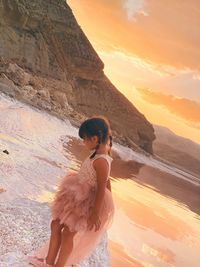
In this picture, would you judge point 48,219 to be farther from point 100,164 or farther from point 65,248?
point 100,164

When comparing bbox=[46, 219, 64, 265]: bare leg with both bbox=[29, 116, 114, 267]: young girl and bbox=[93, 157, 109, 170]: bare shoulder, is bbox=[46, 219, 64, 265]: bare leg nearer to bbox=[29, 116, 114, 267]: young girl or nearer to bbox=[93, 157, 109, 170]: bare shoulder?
bbox=[29, 116, 114, 267]: young girl

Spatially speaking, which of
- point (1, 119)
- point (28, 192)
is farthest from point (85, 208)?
point (1, 119)

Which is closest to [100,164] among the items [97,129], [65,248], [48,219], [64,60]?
[97,129]

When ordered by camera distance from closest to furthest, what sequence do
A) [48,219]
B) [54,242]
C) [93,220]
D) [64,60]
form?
[93,220] < [54,242] < [48,219] < [64,60]

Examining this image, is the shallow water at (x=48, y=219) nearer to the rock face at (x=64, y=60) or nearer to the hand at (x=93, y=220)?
the hand at (x=93, y=220)

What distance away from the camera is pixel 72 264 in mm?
4410

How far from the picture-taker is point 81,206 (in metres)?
4.10

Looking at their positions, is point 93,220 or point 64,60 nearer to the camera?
point 93,220

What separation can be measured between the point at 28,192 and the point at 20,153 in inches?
159

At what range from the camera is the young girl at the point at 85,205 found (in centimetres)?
408

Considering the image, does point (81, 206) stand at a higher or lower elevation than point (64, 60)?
lower

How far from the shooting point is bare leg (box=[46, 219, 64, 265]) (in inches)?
166

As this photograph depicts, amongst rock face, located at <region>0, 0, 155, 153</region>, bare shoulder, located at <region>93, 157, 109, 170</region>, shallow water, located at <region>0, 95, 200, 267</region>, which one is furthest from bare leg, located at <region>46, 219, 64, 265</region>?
rock face, located at <region>0, 0, 155, 153</region>

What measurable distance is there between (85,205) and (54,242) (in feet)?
1.48
